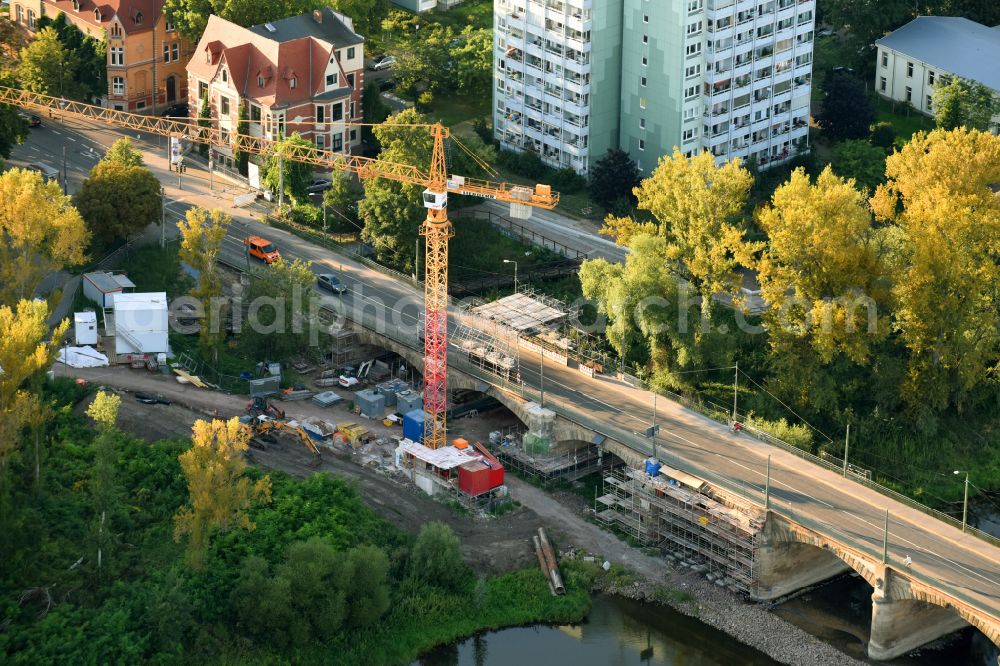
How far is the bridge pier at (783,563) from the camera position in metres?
126

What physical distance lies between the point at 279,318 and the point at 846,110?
60.3 m

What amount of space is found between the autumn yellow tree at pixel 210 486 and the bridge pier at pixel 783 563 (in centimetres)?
3312

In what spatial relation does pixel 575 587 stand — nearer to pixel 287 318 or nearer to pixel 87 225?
pixel 287 318

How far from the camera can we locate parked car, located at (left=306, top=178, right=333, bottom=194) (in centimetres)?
17175

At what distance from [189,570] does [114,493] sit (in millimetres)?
7761

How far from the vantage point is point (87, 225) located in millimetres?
154875

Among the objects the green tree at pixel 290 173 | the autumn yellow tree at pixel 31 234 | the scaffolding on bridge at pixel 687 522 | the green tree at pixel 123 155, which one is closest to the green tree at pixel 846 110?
the green tree at pixel 290 173

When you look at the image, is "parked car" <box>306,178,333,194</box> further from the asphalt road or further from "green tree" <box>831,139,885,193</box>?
"green tree" <box>831,139,885,193</box>

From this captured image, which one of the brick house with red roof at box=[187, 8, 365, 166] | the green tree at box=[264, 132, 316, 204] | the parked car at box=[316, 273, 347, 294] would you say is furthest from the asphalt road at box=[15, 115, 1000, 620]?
the brick house with red roof at box=[187, 8, 365, 166]

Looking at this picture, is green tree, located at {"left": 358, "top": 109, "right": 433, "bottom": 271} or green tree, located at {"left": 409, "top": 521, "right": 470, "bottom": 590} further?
green tree, located at {"left": 358, "top": 109, "right": 433, "bottom": 271}

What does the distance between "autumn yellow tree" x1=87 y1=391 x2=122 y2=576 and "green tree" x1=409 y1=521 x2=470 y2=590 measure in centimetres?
1906

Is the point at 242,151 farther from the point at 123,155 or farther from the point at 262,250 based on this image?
the point at 262,250

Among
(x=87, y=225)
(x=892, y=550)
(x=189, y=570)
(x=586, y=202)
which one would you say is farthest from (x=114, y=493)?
(x=586, y=202)

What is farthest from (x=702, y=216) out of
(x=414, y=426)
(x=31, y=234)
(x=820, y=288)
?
(x=31, y=234)
